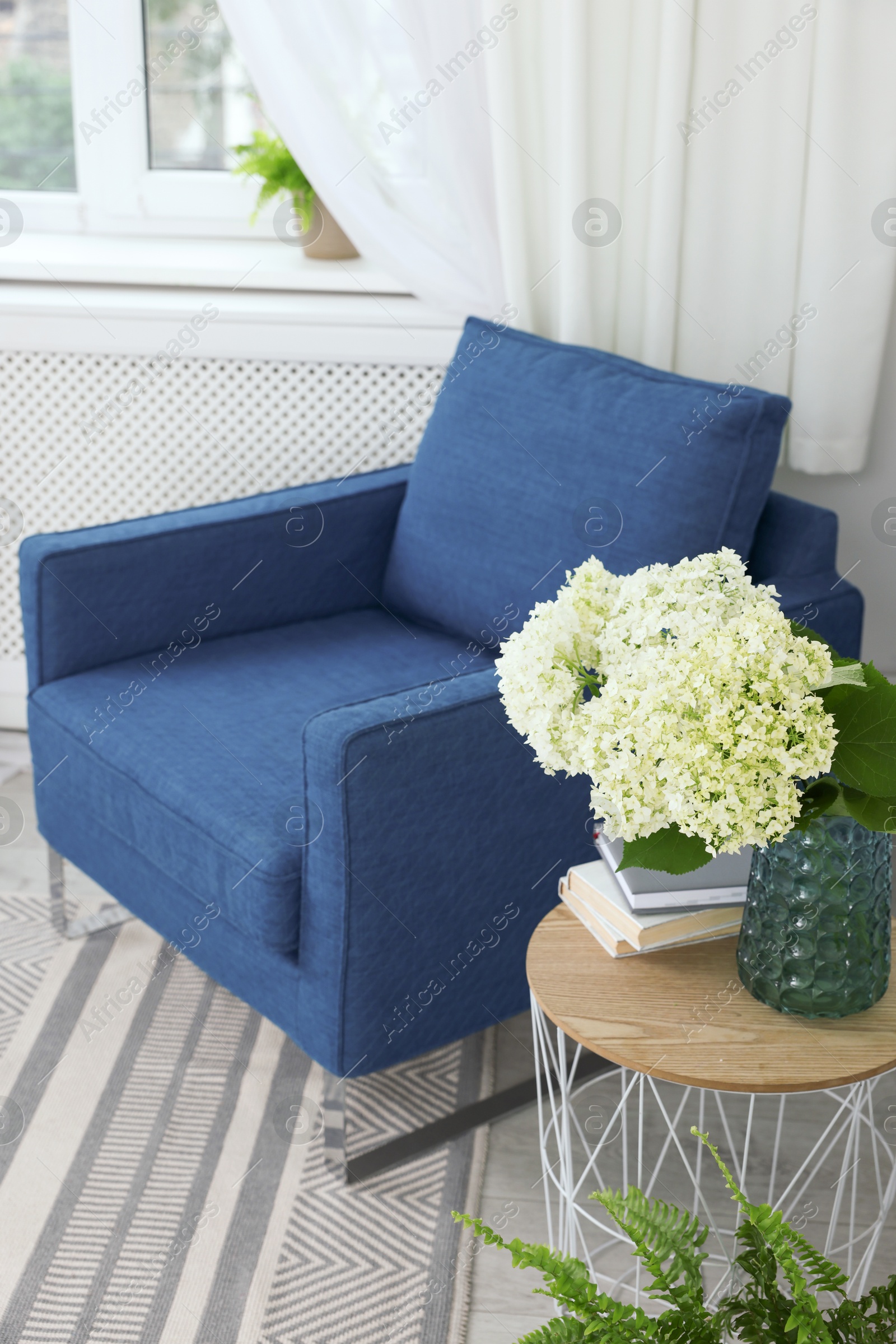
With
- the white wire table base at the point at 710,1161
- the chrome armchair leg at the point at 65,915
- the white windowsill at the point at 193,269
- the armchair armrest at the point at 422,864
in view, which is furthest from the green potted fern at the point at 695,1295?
the white windowsill at the point at 193,269

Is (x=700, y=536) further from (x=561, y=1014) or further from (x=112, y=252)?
(x=112, y=252)

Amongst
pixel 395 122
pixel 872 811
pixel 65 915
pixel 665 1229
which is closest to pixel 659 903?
pixel 872 811

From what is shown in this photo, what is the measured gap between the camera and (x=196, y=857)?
1675 mm

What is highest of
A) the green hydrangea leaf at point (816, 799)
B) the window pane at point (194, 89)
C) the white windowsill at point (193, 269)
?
the window pane at point (194, 89)

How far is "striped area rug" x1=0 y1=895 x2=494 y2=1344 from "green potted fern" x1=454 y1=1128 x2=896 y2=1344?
63cm

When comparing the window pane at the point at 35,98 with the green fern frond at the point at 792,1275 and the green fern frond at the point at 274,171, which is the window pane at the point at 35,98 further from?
the green fern frond at the point at 792,1275

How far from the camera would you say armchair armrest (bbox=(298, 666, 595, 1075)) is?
1.50m

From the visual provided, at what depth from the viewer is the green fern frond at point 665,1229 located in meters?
0.92

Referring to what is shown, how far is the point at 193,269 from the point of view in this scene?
8.36ft

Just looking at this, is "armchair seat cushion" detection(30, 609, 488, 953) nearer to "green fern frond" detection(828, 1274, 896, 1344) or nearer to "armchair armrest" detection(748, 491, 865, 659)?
"armchair armrest" detection(748, 491, 865, 659)

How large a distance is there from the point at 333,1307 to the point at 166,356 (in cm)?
171

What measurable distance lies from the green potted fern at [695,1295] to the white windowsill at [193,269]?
1921 millimetres

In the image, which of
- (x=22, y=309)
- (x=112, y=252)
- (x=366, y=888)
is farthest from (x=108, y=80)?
(x=366, y=888)

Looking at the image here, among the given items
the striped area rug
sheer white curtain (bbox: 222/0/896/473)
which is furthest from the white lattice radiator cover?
the striped area rug
